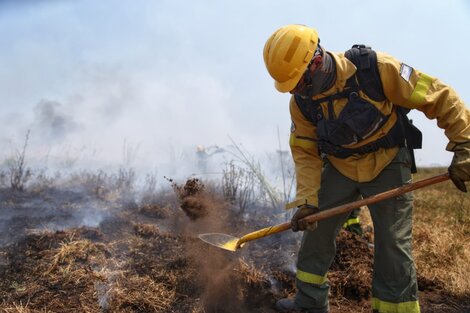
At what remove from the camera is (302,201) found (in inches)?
123

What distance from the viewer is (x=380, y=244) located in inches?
114

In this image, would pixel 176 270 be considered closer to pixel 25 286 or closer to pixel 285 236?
pixel 25 286

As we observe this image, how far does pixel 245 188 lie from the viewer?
19.9 ft

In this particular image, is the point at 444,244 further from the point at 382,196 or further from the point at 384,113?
the point at 384,113

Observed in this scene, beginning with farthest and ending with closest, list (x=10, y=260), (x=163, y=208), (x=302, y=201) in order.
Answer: (x=163, y=208)
(x=10, y=260)
(x=302, y=201)

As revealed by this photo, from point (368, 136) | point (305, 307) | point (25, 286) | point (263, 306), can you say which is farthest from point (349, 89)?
point (25, 286)

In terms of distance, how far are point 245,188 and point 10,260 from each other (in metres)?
3.20

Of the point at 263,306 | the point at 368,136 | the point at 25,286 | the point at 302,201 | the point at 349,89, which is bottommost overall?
the point at 263,306

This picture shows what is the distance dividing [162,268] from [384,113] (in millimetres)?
2417

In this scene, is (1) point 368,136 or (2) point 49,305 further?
(2) point 49,305

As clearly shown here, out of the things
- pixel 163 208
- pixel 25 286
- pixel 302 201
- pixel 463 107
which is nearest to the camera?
pixel 463 107

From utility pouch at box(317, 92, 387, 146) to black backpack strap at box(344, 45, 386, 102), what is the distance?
71mm

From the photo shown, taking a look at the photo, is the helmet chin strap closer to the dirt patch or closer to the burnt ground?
the burnt ground

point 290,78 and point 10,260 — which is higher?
point 290,78
